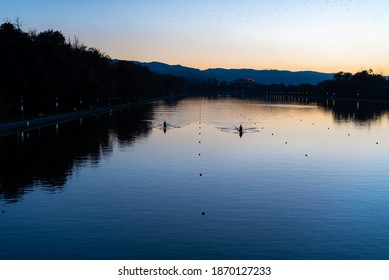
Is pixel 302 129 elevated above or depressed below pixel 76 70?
below

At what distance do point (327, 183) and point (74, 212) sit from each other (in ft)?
50.8

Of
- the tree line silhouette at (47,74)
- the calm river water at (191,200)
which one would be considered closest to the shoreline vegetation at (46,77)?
the tree line silhouette at (47,74)

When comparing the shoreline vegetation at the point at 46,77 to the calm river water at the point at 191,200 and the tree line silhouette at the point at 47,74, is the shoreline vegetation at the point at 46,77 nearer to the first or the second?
the tree line silhouette at the point at 47,74

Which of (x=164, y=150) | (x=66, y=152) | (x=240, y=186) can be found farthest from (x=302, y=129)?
(x=240, y=186)

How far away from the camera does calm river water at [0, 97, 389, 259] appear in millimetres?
17172

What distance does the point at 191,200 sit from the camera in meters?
24.5

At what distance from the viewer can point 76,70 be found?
3787 inches

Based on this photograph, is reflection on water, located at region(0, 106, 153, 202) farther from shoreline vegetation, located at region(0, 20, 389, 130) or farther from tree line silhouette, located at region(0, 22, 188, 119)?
tree line silhouette, located at region(0, 22, 188, 119)

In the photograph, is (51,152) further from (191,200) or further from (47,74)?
(47,74)

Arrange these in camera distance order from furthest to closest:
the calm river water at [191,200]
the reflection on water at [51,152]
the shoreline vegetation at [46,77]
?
the shoreline vegetation at [46,77], the reflection on water at [51,152], the calm river water at [191,200]

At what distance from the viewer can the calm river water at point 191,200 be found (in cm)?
1717

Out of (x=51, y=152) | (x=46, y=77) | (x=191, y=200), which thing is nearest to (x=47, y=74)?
(x=46, y=77)

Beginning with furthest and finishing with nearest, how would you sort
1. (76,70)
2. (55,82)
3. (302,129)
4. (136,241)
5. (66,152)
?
(76,70), (55,82), (302,129), (66,152), (136,241)

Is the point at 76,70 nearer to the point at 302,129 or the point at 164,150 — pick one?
the point at 302,129
